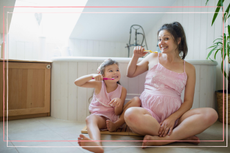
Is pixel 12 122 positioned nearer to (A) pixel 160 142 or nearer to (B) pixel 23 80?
(B) pixel 23 80

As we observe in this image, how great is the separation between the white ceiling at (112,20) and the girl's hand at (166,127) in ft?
4.74

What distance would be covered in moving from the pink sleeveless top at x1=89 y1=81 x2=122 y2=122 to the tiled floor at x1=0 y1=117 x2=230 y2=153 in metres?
0.16

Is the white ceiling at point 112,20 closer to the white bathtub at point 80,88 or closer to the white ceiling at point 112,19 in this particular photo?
the white ceiling at point 112,19

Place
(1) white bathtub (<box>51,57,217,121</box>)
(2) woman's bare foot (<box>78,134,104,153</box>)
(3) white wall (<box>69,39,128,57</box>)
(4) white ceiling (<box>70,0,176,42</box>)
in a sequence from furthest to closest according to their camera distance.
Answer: (3) white wall (<box>69,39,128,57</box>) < (4) white ceiling (<box>70,0,176,42</box>) < (1) white bathtub (<box>51,57,217,121</box>) < (2) woman's bare foot (<box>78,134,104,153</box>)

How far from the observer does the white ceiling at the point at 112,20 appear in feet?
6.94

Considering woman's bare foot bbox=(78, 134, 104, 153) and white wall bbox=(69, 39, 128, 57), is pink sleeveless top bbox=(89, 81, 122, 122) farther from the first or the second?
white wall bbox=(69, 39, 128, 57)

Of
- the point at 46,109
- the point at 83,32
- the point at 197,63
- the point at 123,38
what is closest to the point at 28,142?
the point at 46,109

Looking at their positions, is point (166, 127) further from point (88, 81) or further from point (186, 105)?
point (88, 81)

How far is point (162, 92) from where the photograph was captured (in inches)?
46.6

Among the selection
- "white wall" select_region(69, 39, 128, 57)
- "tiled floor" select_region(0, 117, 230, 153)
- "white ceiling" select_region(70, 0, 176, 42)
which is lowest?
"tiled floor" select_region(0, 117, 230, 153)

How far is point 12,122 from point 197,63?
157cm

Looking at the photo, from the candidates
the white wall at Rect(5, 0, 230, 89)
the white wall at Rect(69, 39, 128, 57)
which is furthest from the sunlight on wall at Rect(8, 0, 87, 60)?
the white wall at Rect(69, 39, 128, 57)

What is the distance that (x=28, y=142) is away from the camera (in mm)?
1062

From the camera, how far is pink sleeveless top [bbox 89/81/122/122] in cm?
130
